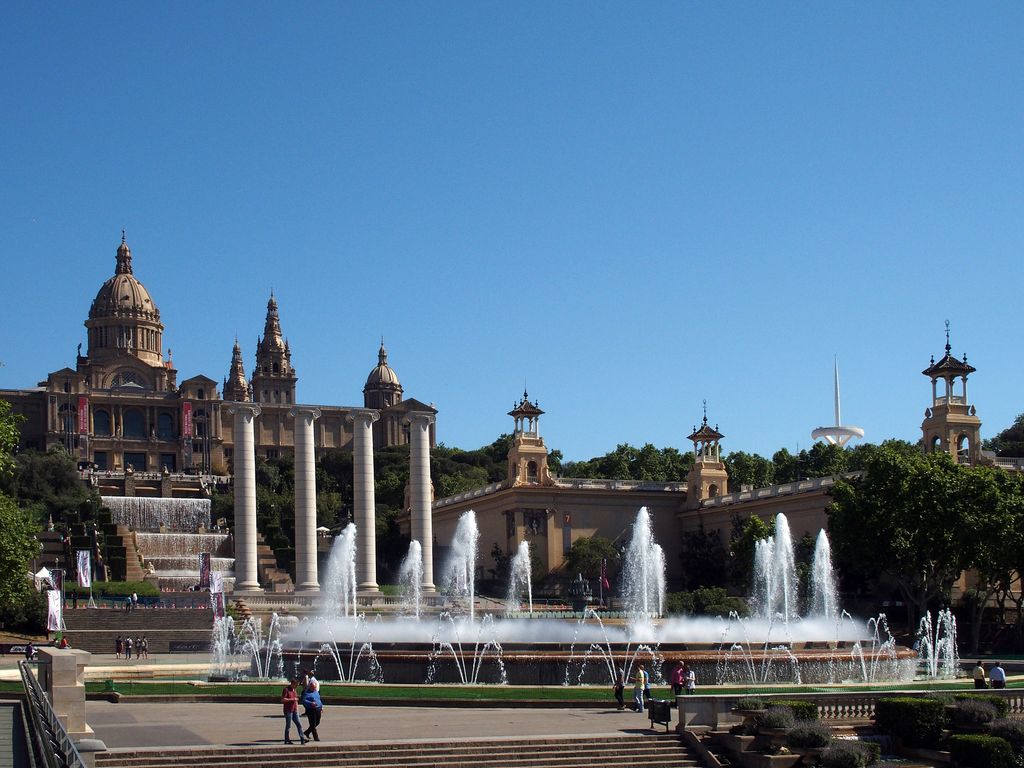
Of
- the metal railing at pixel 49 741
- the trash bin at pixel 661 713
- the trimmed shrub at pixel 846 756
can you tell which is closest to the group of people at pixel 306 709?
the metal railing at pixel 49 741

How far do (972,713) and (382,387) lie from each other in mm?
171382

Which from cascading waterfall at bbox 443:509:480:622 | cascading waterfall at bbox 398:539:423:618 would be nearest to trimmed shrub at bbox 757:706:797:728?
cascading waterfall at bbox 398:539:423:618

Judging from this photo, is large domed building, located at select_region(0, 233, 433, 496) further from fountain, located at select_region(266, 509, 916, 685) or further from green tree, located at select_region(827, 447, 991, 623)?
fountain, located at select_region(266, 509, 916, 685)

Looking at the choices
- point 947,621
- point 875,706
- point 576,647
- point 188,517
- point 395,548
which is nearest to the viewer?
point 875,706

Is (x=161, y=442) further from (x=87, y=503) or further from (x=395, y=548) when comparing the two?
(x=395, y=548)

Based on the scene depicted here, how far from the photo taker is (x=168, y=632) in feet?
198

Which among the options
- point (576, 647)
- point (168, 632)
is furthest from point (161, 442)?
point (576, 647)

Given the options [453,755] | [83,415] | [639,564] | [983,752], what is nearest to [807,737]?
[983,752]

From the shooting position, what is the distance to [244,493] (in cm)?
7656

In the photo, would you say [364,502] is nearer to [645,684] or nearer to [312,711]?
[645,684]

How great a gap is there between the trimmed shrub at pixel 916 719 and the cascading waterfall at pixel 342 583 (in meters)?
43.1

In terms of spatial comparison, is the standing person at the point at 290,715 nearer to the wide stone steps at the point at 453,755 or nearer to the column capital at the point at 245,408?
the wide stone steps at the point at 453,755

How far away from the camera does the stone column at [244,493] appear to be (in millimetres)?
74938

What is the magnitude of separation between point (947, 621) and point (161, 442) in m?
124
